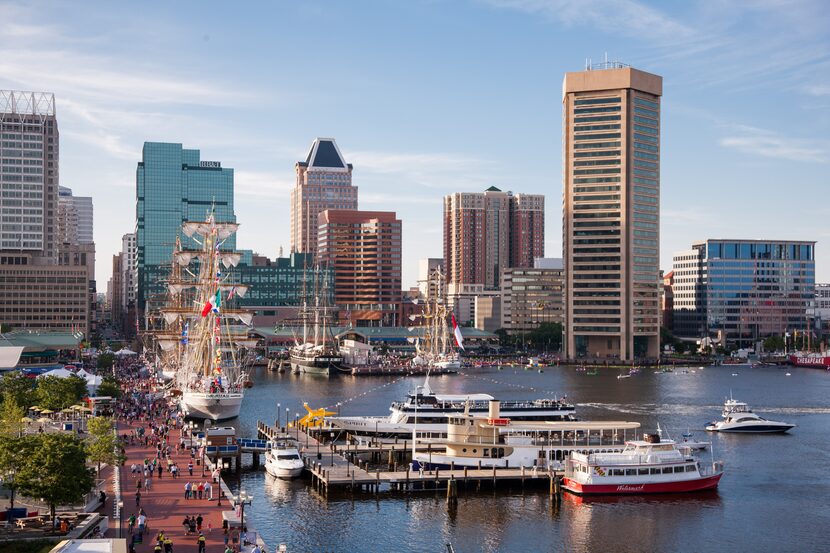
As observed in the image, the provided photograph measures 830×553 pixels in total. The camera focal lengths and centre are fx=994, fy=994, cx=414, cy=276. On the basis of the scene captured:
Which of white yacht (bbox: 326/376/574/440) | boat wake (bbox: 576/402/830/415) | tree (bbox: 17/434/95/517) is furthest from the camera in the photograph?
boat wake (bbox: 576/402/830/415)

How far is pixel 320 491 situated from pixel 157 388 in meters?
78.8

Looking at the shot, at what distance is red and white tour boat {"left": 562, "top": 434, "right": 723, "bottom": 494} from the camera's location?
77.6 m

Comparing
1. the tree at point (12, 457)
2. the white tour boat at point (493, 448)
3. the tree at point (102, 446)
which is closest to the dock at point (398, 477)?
the white tour boat at point (493, 448)

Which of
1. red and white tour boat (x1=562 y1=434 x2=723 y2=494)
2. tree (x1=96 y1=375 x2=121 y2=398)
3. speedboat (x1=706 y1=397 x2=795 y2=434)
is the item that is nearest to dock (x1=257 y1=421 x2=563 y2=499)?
red and white tour boat (x1=562 y1=434 x2=723 y2=494)

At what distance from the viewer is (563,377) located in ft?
644

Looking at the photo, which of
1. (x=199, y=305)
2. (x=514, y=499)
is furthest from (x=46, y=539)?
(x=199, y=305)

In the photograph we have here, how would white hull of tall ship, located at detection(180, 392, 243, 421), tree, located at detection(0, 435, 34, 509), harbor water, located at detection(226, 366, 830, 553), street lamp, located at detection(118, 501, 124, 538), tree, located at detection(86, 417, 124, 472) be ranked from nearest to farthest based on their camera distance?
street lamp, located at detection(118, 501, 124, 538) → tree, located at detection(0, 435, 34, 509) → harbor water, located at detection(226, 366, 830, 553) → tree, located at detection(86, 417, 124, 472) → white hull of tall ship, located at detection(180, 392, 243, 421)

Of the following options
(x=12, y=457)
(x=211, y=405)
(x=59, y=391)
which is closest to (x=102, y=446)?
(x=12, y=457)

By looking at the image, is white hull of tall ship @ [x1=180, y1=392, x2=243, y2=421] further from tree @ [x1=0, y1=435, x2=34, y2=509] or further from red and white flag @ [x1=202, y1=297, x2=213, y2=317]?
tree @ [x1=0, y1=435, x2=34, y2=509]

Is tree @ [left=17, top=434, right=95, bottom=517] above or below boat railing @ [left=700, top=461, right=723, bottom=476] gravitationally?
above

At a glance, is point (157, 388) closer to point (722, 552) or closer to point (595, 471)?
point (595, 471)

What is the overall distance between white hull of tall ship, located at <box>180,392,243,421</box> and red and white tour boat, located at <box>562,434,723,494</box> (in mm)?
51243

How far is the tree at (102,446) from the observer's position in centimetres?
6794

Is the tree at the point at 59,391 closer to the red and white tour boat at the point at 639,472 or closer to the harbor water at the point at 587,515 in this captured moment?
the harbor water at the point at 587,515
